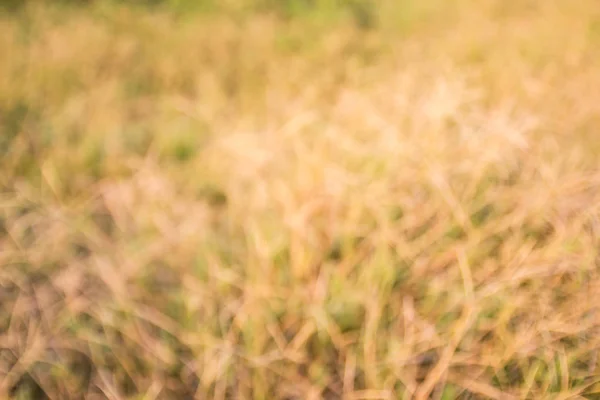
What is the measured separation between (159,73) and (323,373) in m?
1.12

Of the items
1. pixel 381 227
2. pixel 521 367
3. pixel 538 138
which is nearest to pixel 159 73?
pixel 381 227

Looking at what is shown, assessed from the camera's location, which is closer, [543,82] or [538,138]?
[538,138]

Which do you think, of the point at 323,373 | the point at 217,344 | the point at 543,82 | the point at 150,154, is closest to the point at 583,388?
the point at 323,373

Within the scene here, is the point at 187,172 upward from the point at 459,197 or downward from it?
downward

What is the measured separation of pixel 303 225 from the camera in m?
0.96

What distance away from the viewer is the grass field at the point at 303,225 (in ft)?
2.65

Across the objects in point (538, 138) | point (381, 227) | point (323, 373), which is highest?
point (538, 138)

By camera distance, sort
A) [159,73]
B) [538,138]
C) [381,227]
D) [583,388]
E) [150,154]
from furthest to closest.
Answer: [159,73] < [150,154] < [538,138] < [381,227] < [583,388]

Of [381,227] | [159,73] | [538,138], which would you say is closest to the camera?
[381,227]

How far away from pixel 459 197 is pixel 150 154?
0.78 meters

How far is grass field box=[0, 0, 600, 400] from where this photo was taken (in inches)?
31.8

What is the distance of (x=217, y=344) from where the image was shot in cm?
82

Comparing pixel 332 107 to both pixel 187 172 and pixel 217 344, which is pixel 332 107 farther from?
pixel 217 344

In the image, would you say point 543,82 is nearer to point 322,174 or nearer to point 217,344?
point 322,174
